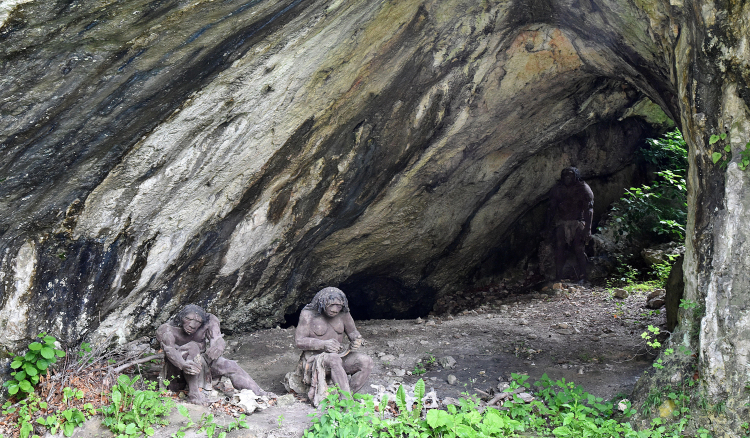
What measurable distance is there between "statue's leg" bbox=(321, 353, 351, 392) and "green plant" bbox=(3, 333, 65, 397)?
2119 mm

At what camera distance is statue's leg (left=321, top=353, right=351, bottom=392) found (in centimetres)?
466

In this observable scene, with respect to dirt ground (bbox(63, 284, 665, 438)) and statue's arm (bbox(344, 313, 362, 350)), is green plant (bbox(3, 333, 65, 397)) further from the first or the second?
statue's arm (bbox(344, 313, 362, 350))

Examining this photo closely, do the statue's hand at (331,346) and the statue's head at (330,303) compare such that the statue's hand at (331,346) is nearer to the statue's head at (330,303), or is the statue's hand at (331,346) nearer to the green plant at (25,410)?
the statue's head at (330,303)

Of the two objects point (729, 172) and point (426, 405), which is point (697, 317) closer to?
point (729, 172)

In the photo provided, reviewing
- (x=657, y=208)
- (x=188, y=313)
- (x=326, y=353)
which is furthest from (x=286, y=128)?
(x=657, y=208)

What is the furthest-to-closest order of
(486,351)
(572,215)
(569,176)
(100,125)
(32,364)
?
(572,215), (569,176), (486,351), (32,364), (100,125)

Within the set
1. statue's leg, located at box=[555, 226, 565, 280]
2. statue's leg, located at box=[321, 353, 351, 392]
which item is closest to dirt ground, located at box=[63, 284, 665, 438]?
statue's leg, located at box=[321, 353, 351, 392]

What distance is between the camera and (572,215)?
9453 mm

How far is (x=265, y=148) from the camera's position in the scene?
17.8 feet

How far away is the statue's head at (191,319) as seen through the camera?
4828mm

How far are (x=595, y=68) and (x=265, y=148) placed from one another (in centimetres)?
376

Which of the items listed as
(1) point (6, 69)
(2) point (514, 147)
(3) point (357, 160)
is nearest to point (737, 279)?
(3) point (357, 160)

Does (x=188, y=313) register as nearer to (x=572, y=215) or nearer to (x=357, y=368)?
(x=357, y=368)

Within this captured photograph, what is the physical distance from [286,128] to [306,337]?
205 centimetres
